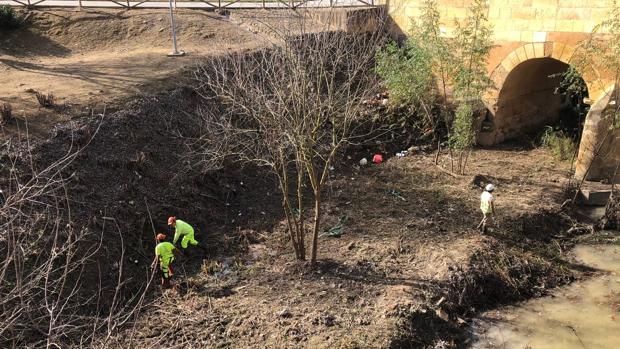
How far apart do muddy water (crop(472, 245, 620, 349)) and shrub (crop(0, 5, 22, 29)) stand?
60.6 ft

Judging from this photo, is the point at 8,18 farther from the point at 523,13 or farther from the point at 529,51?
the point at 529,51

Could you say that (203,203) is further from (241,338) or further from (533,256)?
(533,256)

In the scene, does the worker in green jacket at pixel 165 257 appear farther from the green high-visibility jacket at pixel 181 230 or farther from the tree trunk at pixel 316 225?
the tree trunk at pixel 316 225

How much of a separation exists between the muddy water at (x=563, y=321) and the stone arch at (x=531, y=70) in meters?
4.47

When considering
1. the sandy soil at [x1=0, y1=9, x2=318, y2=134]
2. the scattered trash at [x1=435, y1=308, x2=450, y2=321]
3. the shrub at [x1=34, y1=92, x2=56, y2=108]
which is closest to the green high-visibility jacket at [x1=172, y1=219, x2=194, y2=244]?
the sandy soil at [x1=0, y1=9, x2=318, y2=134]

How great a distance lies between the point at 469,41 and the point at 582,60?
3.00 metres

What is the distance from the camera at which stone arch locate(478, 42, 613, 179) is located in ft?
45.1

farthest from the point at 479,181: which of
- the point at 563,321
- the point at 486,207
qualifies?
the point at 563,321

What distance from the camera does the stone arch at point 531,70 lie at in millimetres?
13750

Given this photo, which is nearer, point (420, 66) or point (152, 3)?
point (420, 66)

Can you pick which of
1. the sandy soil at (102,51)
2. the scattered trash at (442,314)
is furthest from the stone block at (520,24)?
the scattered trash at (442,314)

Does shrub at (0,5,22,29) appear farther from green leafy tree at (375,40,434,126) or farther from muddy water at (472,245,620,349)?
muddy water at (472,245,620,349)

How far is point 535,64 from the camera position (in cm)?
1656

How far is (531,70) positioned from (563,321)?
9806mm
